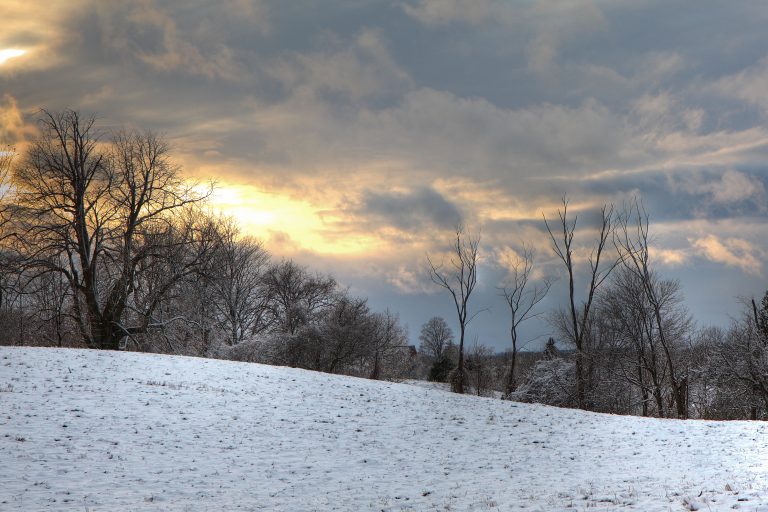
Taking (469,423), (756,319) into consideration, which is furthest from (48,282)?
(756,319)

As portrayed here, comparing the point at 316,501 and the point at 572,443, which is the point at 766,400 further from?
the point at 316,501

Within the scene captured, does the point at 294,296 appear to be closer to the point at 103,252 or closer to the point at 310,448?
the point at 103,252

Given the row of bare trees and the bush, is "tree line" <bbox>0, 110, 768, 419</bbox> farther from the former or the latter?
the bush

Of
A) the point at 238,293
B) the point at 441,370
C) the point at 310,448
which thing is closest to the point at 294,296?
the point at 238,293

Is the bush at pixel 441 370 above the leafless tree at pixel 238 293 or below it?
below

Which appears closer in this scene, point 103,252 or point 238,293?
point 103,252

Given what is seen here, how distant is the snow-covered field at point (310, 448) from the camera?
12.1 metres

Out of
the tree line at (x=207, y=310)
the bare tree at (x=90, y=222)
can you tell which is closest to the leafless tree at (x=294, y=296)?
the tree line at (x=207, y=310)

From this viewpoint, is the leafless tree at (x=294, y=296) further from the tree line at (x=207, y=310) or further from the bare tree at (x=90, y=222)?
the bare tree at (x=90, y=222)

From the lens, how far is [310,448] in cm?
1697

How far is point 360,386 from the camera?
2689cm

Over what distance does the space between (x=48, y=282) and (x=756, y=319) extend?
1824 inches

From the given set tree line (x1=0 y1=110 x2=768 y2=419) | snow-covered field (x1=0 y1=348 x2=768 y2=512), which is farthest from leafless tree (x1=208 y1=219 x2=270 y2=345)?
snow-covered field (x1=0 y1=348 x2=768 y2=512)

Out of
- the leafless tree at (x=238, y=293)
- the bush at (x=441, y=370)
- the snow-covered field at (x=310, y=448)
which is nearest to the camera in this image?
the snow-covered field at (x=310, y=448)
